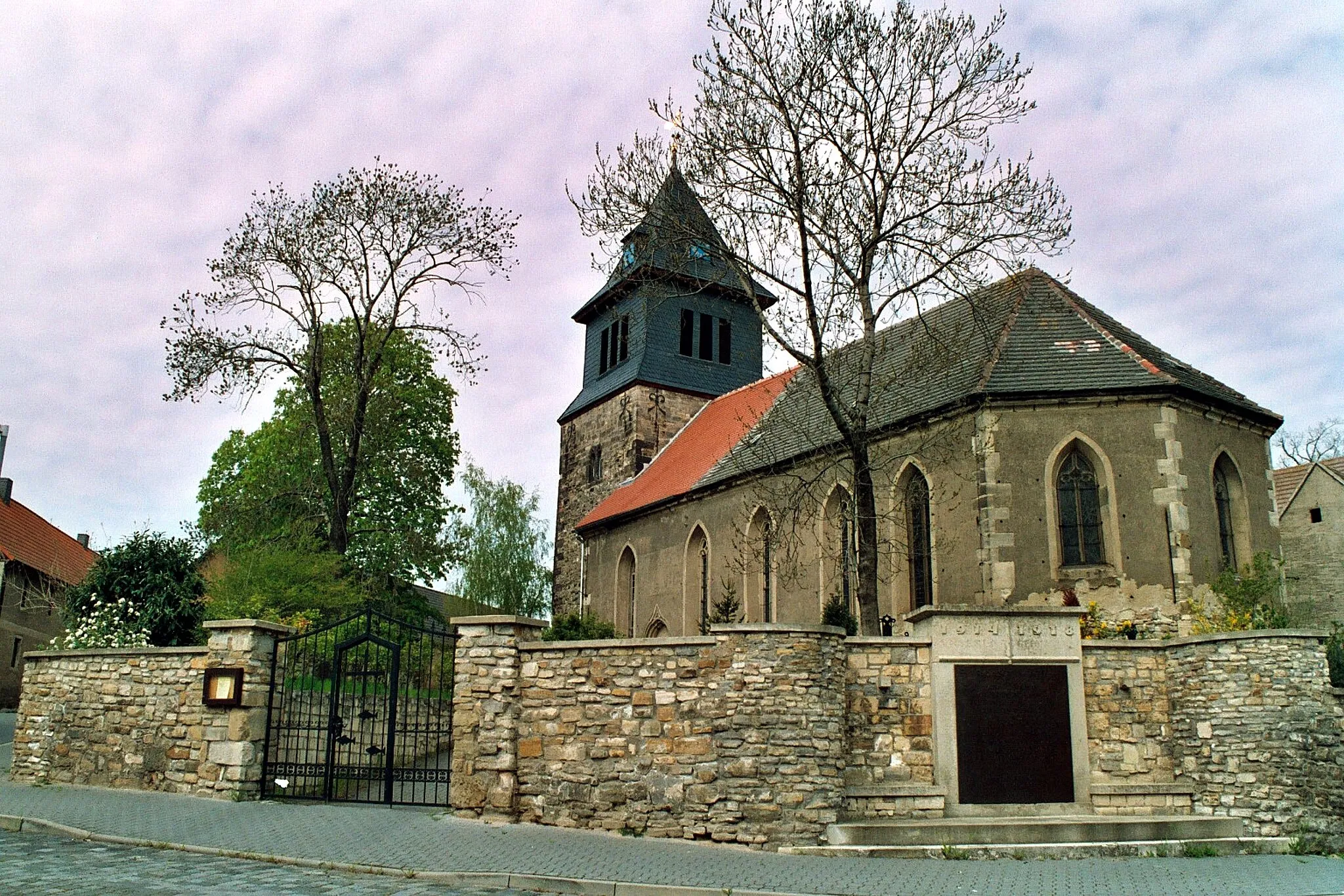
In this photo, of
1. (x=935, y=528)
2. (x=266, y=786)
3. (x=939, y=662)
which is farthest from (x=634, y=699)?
(x=935, y=528)

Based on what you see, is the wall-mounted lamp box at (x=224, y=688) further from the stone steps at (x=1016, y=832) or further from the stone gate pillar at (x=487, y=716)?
the stone steps at (x=1016, y=832)

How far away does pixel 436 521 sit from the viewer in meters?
35.6

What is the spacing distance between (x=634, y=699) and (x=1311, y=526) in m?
22.4

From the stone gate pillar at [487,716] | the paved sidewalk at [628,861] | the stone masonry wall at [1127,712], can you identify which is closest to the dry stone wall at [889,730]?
the paved sidewalk at [628,861]

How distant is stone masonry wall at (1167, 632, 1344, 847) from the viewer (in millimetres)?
11328

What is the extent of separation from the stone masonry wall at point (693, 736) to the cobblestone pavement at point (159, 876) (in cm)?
262

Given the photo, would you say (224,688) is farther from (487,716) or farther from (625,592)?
(625,592)

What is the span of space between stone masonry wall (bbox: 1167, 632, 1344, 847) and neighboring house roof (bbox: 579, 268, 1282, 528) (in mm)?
6369

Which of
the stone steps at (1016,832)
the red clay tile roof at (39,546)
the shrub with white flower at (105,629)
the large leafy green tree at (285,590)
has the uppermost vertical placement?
the red clay tile roof at (39,546)

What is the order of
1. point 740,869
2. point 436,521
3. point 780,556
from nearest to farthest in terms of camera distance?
1. point 740,869
2. point 780,556
3. point 436,521

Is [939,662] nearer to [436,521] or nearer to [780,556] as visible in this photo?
[780,556]

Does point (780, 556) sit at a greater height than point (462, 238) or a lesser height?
lesser

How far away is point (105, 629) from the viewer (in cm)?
1639

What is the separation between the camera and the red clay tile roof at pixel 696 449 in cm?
2741
